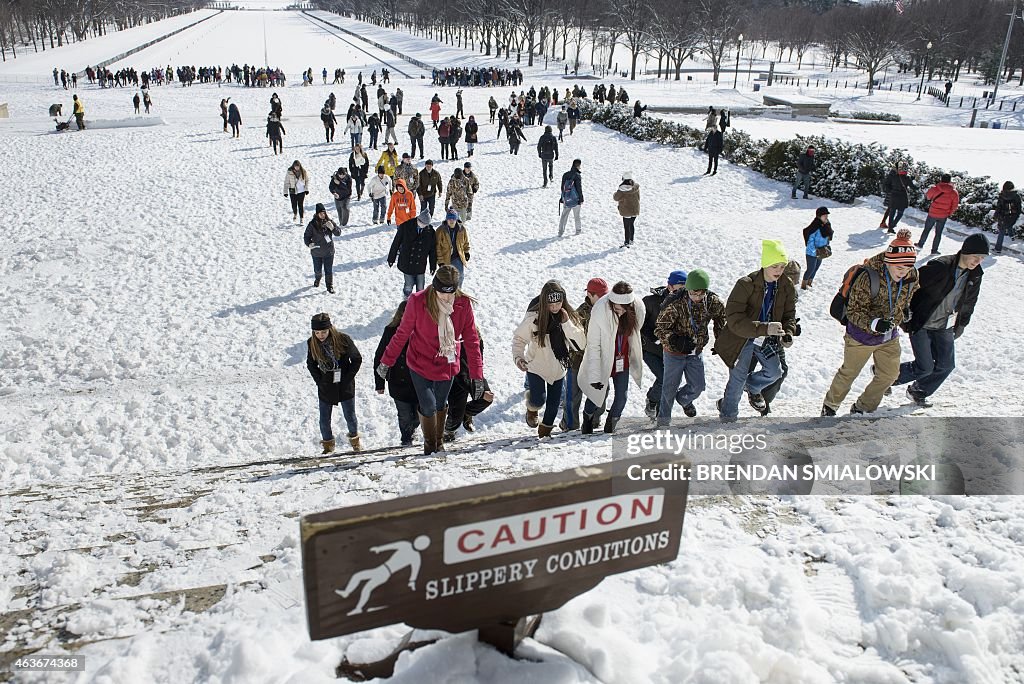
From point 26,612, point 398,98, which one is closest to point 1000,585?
point 26,612

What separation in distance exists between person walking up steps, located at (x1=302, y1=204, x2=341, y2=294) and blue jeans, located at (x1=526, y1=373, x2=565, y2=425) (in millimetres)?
5494

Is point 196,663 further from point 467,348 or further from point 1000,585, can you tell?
point 1000,585

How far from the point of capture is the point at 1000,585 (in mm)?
3338

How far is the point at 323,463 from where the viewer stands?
612 cm

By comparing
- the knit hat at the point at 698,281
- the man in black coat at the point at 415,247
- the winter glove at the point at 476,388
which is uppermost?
the knit hat at the point at 698,281

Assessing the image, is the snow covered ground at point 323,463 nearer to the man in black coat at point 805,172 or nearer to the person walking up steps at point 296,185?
the person walking up steps at point 296,185

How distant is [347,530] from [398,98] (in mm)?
27645

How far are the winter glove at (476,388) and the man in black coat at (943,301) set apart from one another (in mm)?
3659

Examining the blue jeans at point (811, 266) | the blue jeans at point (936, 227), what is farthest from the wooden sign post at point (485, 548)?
the blue jeans at point (936, 227)

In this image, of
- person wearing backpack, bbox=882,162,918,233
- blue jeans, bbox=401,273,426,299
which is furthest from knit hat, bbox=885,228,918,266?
person wearing backpack, bbox=882,162,918,233

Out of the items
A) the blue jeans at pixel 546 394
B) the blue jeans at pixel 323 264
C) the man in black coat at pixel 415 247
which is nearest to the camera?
the blue jeans at pixel 546 394

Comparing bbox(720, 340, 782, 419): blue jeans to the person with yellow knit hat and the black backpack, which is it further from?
the black backpack

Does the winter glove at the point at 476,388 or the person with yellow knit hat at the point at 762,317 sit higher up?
the person with yellow knit hat at the point at 762,317

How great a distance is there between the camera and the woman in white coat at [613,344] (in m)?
5.61
